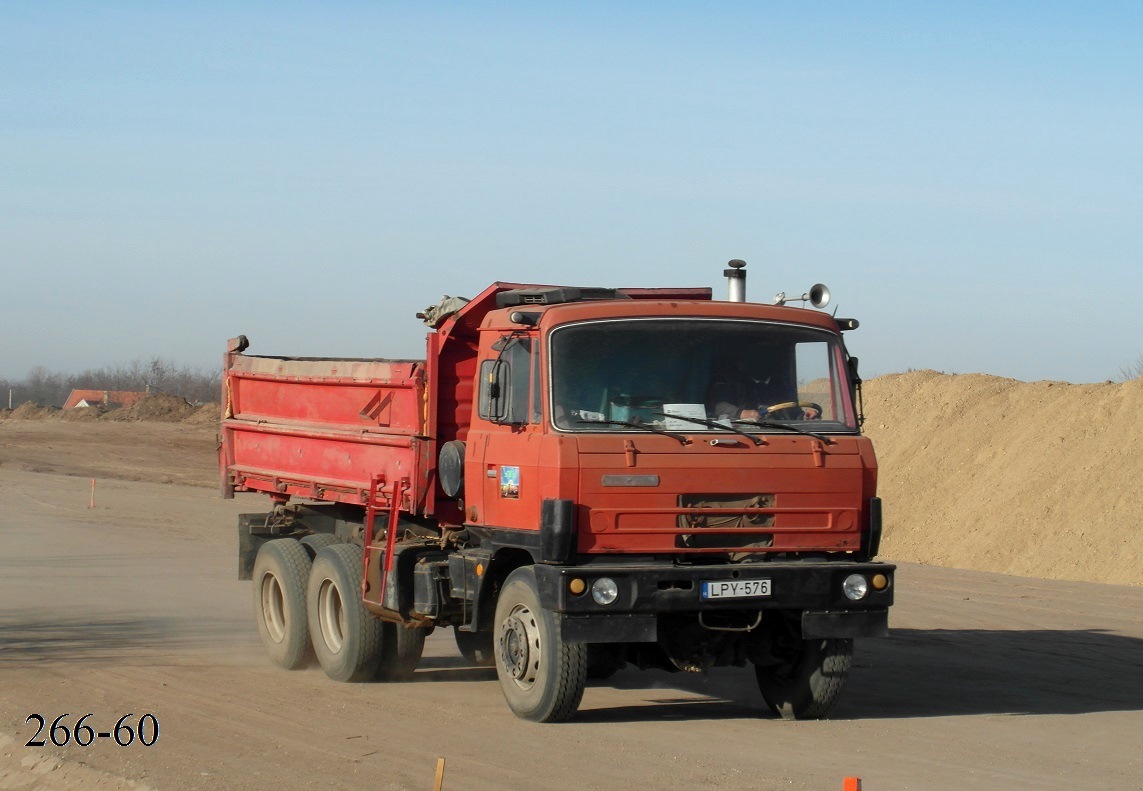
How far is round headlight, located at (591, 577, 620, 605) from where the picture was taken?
891 cm

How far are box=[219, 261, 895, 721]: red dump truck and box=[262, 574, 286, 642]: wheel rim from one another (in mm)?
2084

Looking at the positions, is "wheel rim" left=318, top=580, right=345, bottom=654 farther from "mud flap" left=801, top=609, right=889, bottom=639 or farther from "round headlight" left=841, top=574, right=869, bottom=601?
"round headlight" left=841, top=574, right=869, bottom=601

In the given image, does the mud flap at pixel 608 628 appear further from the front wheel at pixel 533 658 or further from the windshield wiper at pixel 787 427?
the windshield wiper at pixel 787 427

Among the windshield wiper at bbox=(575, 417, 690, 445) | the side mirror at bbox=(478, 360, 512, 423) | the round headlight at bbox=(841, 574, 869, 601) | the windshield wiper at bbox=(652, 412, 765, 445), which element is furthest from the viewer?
the side mirror at bbox=(478, 360, 512, 423)

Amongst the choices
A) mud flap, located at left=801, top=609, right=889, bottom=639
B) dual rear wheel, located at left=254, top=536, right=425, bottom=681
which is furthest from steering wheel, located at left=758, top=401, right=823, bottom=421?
dual rear wheel, located at left=254, top=536, right=425, bottom=681

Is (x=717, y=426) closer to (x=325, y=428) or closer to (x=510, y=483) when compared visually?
(x=510, y=483)

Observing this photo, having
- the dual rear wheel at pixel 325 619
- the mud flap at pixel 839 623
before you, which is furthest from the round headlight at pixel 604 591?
the dual rear wheel at pixel 325 619

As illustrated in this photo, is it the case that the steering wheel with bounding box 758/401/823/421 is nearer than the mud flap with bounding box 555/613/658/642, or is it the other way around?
the mud flap with bounding box 555/613/658/642

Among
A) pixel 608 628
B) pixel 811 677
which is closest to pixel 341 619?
pixel 608 628

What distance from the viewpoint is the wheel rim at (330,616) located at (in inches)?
472

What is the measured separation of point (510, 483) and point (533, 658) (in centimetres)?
117

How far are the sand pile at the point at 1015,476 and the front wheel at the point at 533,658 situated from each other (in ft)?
55.1

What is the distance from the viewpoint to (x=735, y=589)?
9.08 m

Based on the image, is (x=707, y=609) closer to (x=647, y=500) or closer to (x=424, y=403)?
(x=647, y=500)
